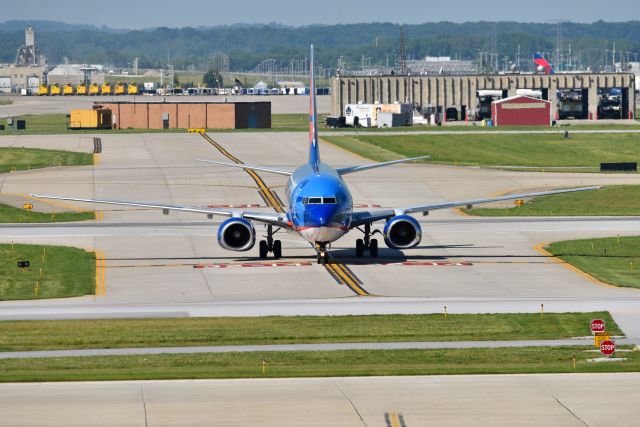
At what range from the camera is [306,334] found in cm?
4819

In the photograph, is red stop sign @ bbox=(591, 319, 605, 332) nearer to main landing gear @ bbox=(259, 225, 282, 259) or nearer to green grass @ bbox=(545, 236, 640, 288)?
green grass @ bbox=(545, 236, 640, 288)

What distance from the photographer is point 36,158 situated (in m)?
132

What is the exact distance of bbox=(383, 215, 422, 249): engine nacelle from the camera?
66.1 meters

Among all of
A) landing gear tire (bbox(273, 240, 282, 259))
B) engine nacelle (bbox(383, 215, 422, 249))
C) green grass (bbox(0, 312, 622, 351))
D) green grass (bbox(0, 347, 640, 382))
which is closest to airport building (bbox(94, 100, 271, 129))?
landing gear tire (bbox(273, 240, 282, 259))

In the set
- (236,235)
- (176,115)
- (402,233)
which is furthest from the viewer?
(176,115)

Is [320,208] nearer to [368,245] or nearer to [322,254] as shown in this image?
[322,254]

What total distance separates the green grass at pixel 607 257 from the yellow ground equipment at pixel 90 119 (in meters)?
116

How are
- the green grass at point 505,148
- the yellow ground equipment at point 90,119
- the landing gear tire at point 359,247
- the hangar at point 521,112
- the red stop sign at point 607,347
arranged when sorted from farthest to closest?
the hangar at point 521,112 → the yellow ground equipment at point 90,119 → the green grass at point 505,148 → the landing gear tire at point 359,247 → the red stop sign at point 607,347

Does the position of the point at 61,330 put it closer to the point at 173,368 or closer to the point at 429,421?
the point at 173,368

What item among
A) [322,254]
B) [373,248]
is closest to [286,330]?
[322,254]

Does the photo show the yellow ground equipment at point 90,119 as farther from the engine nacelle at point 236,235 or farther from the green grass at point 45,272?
the engine nacelle at point 236,235

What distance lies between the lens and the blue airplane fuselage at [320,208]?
204 ft

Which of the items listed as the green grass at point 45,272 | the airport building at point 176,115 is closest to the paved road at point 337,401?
the green grass at point 45,272

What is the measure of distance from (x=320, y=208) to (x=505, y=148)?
8690 cm
